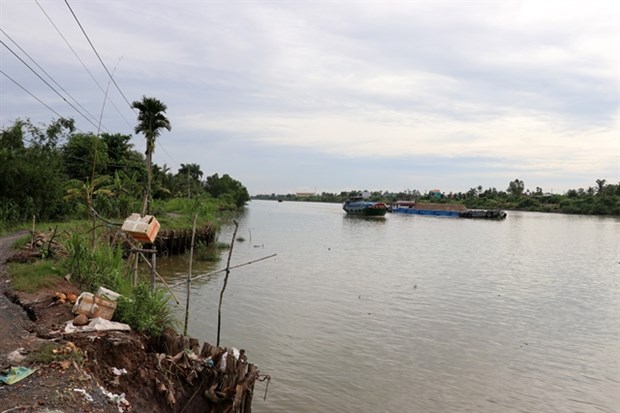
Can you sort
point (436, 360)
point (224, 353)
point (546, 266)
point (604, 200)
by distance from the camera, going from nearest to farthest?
point (224, 353)
point (436, 360)
point (546, 266)
point (604, 200)

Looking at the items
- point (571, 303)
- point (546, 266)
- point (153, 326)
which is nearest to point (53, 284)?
point (153, 326)

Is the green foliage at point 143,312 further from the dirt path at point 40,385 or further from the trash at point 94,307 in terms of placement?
the dirt path at point 40,385

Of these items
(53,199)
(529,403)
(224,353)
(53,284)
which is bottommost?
(529,403)

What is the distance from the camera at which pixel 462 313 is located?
14.1 m

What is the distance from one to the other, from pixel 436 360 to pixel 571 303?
905cm

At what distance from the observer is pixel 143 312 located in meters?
6.76

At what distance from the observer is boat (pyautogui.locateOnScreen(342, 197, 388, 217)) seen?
70.8 metres

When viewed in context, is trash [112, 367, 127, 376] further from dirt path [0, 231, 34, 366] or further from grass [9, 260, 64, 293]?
grass [9, 260, 64, 293]

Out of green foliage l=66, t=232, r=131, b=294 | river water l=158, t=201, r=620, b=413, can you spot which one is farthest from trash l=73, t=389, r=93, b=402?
green foliage l=66, t=232, r=131, b=294

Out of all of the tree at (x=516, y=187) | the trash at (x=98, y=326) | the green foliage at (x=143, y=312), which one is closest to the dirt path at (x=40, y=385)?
the trash at (x=98, y=326)

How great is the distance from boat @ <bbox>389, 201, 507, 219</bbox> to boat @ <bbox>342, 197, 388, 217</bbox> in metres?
17.7

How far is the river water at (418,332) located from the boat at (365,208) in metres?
46.8

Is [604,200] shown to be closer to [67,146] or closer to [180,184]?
[180,184]

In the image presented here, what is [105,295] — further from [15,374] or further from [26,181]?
[26,181]
